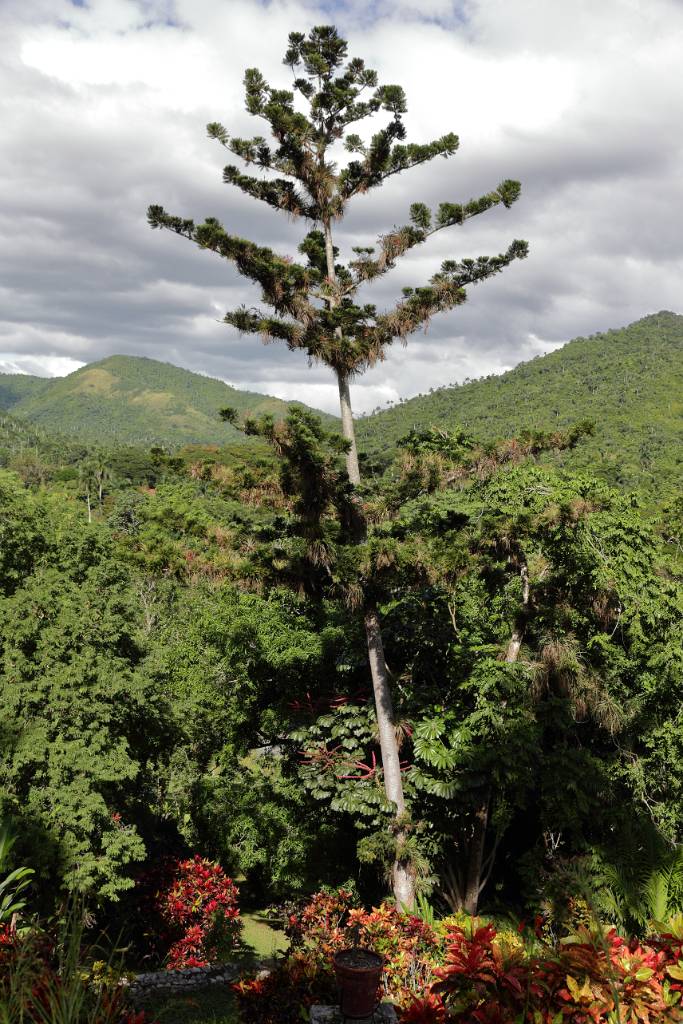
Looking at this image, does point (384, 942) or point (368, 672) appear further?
point (368, 672)

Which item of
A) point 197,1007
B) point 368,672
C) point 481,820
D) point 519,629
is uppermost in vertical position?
point 519,629

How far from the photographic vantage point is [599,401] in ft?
272

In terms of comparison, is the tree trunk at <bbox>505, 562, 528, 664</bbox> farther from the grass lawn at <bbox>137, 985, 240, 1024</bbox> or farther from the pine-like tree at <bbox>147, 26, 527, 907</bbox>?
the grass lawn at <bbox>137, 985, 240, 1024</bbox>

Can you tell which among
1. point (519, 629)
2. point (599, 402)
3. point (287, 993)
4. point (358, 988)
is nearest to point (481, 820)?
point (519, 629)

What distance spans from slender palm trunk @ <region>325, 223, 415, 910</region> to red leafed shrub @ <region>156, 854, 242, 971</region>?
3.11 m

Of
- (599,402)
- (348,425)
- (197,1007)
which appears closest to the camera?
(197,1007)

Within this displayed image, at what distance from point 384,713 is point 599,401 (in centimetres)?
8297

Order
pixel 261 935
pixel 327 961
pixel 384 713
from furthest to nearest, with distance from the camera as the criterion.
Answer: pixel 261 935 < pixel 384 713 < pixel 327 961

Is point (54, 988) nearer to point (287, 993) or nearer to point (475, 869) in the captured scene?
point (287, 993)

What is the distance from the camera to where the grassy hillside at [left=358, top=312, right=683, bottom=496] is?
53.5 metres

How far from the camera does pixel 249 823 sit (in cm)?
1307

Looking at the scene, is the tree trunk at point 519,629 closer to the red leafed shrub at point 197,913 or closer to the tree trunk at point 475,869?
the tree trunk at point 475,869

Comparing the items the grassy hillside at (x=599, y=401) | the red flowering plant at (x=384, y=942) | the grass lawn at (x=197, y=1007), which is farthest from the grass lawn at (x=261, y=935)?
the grassy hillside at (x=599, y=401)

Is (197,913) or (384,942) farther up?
(384,942)
